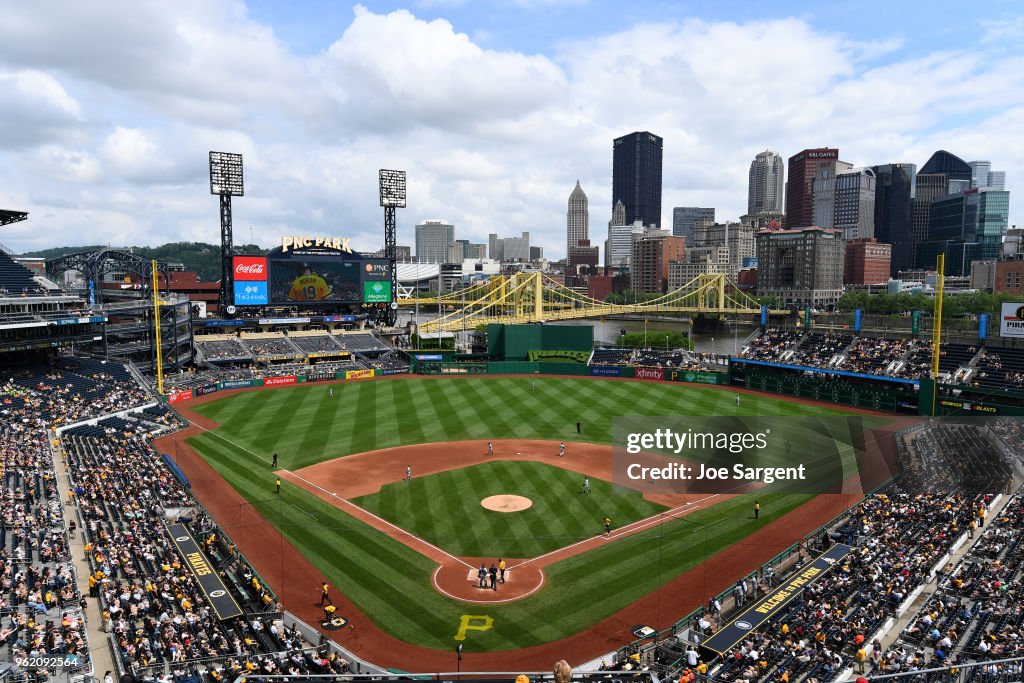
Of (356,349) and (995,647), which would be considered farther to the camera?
(356,349)

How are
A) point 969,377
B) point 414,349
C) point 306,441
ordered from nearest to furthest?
point 306,441 < point 969,377 < point 414,349

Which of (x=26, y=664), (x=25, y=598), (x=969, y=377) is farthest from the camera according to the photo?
(x=969, y=377)

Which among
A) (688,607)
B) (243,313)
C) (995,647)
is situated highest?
(243,313)

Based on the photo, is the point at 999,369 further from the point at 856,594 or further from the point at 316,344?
the point at 316,344

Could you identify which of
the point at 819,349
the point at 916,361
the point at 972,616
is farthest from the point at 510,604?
the point at 819,349

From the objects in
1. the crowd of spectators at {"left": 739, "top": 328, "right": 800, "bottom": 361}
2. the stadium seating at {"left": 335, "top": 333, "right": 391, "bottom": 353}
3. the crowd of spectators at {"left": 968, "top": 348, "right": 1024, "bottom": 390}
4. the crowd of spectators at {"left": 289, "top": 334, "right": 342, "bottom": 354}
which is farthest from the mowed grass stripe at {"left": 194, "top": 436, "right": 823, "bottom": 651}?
the stadium seating at {"left": 335, "top": 333, "right": 391, "bottom": 353}

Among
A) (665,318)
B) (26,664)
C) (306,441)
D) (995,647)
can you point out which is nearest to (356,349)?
(306,441)

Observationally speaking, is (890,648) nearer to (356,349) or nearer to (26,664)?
(26,664)
